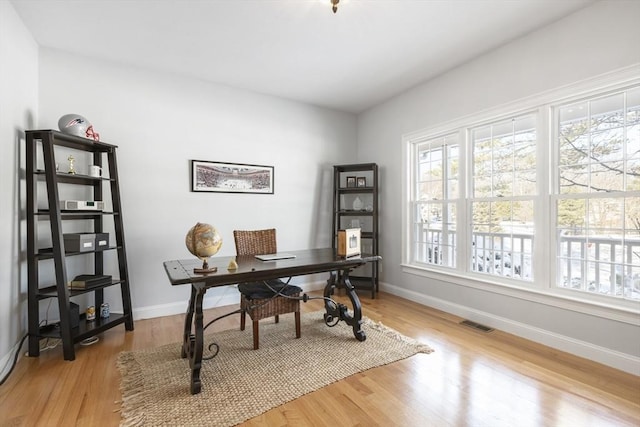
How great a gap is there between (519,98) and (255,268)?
9.03ft

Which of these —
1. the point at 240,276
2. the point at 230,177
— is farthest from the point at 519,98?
the point at 230,177

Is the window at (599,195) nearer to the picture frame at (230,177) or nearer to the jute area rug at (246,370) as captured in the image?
the jute area rug at (246,370)

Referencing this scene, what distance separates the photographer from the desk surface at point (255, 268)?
73.2 inches

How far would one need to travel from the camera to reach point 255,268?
6.97 ft

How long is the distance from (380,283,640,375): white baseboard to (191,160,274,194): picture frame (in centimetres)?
246

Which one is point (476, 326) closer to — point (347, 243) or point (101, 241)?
point (347, 243)

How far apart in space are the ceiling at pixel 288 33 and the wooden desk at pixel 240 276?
1.95 metres

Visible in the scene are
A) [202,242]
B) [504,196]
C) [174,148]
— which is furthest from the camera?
[174,148]

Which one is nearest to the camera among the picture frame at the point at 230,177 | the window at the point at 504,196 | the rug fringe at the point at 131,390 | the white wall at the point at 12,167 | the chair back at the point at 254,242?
the rug fringe at the point at 131,390

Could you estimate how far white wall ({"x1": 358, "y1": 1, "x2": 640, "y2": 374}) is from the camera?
216cm

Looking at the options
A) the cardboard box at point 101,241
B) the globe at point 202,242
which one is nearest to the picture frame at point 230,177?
the cardboard box at point 101,241

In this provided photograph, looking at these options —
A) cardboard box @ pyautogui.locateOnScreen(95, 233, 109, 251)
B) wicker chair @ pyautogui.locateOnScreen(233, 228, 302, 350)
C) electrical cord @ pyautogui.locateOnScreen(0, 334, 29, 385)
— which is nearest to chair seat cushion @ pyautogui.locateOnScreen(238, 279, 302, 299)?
wicker chair @ pyautogui.locateOnScreen(233, 228, 302, 350)

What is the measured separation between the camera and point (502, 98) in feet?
9.34

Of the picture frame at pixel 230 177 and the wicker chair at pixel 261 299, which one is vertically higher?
the picture frame at pixel 230 177
